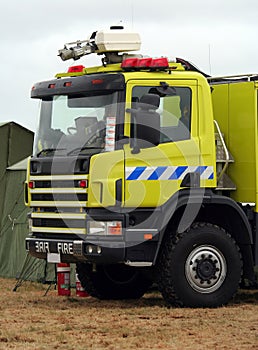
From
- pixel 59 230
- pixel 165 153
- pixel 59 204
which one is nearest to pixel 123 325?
pixel 59 230

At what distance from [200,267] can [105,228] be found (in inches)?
51.8

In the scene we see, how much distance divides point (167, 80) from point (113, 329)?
3.39m

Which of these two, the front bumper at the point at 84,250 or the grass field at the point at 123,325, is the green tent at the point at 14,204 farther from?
the front bumper at the point at 84,250

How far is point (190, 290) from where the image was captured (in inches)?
495

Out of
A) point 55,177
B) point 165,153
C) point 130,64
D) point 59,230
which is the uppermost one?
point 130,64

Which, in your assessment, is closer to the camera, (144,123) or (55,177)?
(144,123)

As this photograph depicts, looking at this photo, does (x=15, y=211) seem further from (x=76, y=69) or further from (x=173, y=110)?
(x=173, y=110)

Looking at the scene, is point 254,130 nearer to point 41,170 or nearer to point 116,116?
point 116,116

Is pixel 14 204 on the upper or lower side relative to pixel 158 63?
lower

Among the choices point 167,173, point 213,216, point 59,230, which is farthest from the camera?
point 213,216

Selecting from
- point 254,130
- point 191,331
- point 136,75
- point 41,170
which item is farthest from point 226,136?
point 191,331

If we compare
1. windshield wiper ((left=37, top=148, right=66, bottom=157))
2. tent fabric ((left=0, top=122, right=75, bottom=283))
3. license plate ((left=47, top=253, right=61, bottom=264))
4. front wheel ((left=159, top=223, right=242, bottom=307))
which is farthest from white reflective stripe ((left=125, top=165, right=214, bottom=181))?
tent fabric ((left=0, top=122, right=75, bottom=283))

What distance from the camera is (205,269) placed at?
41.8 feet

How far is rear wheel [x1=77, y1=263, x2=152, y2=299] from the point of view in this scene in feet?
46.0
